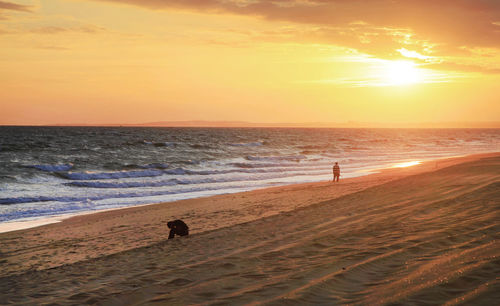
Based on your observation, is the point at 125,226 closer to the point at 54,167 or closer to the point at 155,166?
the point at 155,166

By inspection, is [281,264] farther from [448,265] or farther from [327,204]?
[327,204]

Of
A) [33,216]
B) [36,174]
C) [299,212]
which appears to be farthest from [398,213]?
[36,174]

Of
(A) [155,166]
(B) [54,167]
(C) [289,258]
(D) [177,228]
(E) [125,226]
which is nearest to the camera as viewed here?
(C) [289,258]

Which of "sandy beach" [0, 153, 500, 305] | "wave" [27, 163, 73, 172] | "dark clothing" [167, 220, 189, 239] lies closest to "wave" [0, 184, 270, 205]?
"sandy beach" [0, 153, 500, 305]

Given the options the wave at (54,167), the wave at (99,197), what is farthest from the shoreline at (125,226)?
the wave at (54,167)

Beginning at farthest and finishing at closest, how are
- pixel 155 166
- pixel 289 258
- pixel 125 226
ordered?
pixel 155 166 → pixel 125 226 → pixel 289 258

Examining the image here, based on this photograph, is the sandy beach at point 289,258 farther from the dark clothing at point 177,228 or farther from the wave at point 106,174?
the wave at point 106,174

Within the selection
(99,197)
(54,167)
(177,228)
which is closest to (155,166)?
(54,167)

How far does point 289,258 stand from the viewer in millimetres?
7895

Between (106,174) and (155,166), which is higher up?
(155,166)

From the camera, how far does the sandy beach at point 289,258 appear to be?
5.95 meters

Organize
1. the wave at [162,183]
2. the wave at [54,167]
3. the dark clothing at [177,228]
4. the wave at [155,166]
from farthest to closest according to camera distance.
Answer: the wave at [155,166]
the wave at [54,167]
the wave at [162,183]
the dark clothing at [177,228]

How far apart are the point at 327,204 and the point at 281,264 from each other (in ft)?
25.0

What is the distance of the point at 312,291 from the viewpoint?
19.6 feet
